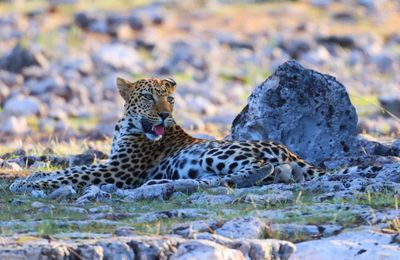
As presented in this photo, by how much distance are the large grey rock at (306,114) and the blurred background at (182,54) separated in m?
4.84

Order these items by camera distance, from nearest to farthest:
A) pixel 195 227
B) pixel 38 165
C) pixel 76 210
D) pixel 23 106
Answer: pixel 195 227 < pixel 76 210 < pixel 38 165 < pixel 23 106

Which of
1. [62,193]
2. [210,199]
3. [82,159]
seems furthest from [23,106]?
[210,199]

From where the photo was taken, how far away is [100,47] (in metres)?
31.2

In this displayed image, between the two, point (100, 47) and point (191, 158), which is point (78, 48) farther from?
point (191, 158)

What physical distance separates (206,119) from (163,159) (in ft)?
36.0

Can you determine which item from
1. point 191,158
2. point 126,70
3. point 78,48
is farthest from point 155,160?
point 78,48

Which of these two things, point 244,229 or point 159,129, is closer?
point 244,229

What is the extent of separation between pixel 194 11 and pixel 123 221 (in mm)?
28103

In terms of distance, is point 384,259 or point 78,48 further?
point 78,48

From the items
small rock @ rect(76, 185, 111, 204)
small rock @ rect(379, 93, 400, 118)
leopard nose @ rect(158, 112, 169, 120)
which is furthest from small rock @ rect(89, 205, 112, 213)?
small rock @ rect(379, 93, 400, 118)

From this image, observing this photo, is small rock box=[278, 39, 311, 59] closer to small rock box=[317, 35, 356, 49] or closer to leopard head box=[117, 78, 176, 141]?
small rock box=[317, 35, 356, 49]

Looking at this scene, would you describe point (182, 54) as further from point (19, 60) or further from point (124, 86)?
point (124, 86)

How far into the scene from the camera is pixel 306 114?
13344 mm

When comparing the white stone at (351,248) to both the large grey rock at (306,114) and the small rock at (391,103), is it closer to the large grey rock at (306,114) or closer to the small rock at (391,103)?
the large grey rock at (306,114)
